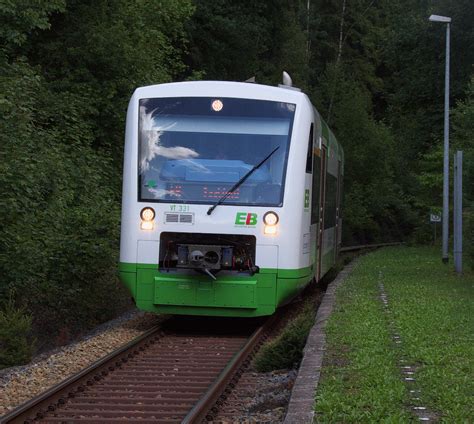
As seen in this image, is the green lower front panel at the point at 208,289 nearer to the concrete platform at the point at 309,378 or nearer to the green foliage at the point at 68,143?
the concrete platform at the point at 309,378

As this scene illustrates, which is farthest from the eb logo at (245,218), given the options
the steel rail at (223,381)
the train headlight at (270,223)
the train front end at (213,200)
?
the steel rail at (223,381)

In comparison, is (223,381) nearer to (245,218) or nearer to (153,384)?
(153,384)

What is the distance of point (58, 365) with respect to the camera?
32.1ft

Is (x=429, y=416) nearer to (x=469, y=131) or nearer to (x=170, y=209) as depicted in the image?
(x=170, y=209)

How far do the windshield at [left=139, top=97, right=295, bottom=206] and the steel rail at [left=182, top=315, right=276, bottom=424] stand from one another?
1873mm

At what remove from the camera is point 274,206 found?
12031mm

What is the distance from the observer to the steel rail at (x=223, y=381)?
7.27m

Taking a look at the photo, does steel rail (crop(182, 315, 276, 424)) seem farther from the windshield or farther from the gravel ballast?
the windshield

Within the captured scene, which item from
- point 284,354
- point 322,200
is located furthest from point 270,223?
point 322,200

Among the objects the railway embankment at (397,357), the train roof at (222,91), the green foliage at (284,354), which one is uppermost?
the train roof at (222,91)

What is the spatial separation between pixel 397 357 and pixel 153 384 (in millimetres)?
2388

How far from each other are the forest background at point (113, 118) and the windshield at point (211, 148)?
203cm

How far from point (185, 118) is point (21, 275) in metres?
3.16

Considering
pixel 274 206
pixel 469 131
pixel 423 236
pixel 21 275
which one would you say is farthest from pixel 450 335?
pixel 423 236
